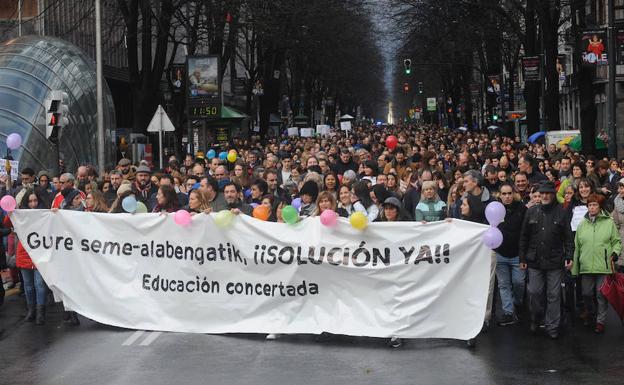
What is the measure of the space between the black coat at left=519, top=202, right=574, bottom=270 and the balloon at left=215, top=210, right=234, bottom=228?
114 inches

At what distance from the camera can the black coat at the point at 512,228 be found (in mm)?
→ 12195

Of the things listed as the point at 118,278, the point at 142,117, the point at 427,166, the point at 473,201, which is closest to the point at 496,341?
the point at 473,201

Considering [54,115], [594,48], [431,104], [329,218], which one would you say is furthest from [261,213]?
[431,104]

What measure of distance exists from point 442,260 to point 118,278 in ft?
11.0

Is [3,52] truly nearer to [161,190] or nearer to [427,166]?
[427,166]

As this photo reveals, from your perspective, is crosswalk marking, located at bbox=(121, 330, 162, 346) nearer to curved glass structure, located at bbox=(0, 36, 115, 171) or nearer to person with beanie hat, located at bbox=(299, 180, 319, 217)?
person with beanie hat, located at bbox=(299, 180, 319, 217)

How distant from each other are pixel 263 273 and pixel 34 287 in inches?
111

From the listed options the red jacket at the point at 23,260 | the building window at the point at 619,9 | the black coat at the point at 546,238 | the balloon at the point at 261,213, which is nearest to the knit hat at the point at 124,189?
the red jacket at the point at 23,260

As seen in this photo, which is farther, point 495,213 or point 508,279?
point 508,279

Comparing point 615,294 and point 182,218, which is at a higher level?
point 182,218

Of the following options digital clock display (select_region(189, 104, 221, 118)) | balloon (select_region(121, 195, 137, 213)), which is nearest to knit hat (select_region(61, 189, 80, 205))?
balloon (select_region(121, 195, 137, 213))

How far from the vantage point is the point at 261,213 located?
41.6ft

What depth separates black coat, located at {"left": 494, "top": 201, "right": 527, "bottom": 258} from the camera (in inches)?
480

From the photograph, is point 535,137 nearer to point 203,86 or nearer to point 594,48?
point 594,48
